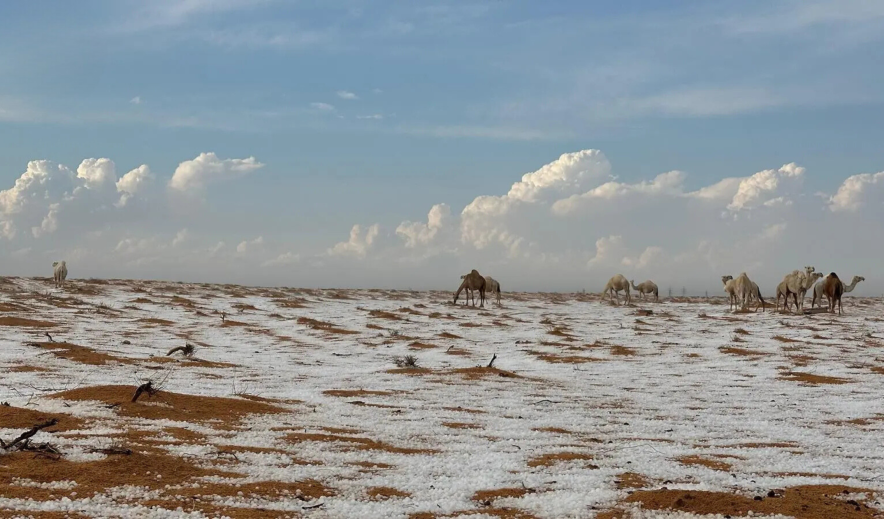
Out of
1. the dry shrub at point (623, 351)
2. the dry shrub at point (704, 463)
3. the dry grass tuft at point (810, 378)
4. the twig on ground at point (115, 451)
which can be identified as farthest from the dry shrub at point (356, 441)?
the dry shrub at point (623, 351)

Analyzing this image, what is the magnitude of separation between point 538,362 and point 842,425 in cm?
867

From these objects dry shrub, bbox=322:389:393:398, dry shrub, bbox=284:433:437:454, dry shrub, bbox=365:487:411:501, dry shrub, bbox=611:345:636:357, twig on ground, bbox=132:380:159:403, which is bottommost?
dry shrub, bbox=611:345:636:357

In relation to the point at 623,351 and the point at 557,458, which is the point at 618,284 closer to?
the point at 623,351

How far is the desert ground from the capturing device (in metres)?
5.41

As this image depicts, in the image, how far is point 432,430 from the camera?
28.3ft

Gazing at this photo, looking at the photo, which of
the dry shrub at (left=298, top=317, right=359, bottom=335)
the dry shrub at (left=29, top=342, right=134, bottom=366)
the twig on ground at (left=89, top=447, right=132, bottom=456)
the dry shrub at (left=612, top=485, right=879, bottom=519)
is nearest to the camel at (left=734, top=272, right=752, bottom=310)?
the dry shrub at (left=298, top=317, right=359, bottom=335)

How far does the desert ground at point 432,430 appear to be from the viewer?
5410 mm

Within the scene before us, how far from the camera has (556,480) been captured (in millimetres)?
6289

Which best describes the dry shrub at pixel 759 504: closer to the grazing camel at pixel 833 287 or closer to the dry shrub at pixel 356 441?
the dry shrub at pixel 356 441

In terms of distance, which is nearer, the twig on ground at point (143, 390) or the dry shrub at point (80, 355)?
the twig on ground at point (143, 390)

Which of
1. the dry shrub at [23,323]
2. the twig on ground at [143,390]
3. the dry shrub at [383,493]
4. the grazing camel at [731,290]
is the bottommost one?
the dry shrub at [23,323]

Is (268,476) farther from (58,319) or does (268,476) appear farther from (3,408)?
(58,319)

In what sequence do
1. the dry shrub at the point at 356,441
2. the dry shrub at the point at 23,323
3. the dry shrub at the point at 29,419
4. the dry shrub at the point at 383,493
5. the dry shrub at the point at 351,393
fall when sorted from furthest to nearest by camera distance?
the dry shrub at the point at 23,323, the dry shrub at the point at 351,393, the dry shrub at the point at 356,441, the dry shrub at the point at 29,419, the dry shrub at the point at 383,493

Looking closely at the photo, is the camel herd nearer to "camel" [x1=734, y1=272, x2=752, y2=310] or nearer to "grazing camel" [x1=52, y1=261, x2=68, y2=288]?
"camel" [x1=734, y1=272, x2=752, y2=310]
